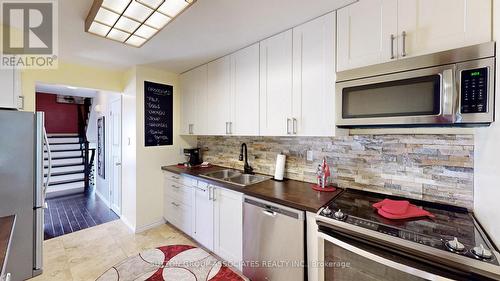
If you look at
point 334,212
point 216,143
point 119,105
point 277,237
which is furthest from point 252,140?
point 119,105

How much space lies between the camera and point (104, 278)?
2.07 meters

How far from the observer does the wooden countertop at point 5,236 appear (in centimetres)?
94

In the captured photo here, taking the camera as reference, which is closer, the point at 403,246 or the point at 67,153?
the point at 403,246

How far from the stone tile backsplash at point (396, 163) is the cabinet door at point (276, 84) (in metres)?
0.39

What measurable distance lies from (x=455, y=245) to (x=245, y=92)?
199 cm

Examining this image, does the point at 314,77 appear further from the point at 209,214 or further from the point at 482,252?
the point at 209,214

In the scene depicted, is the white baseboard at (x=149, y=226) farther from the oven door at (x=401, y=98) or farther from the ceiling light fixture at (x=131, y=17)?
the oven door at (x=401, y=98)

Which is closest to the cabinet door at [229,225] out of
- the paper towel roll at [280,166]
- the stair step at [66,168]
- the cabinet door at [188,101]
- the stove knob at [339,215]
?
the paper towel roll at [280,166]

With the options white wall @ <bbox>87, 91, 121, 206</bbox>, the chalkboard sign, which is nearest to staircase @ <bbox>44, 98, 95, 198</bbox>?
white wall @ <bbox>87, 91, 121, 206</bbox>

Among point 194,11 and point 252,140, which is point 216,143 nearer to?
point 252,140

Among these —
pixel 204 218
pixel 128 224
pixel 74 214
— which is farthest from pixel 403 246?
pixel 74 214

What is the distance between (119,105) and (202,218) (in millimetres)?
2351

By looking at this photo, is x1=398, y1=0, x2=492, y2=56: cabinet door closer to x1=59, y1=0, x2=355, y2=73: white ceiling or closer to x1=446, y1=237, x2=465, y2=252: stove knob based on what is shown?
x1=59, y1=0, x2=355, y2=73: white ceiling

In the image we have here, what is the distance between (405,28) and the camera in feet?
4.42
